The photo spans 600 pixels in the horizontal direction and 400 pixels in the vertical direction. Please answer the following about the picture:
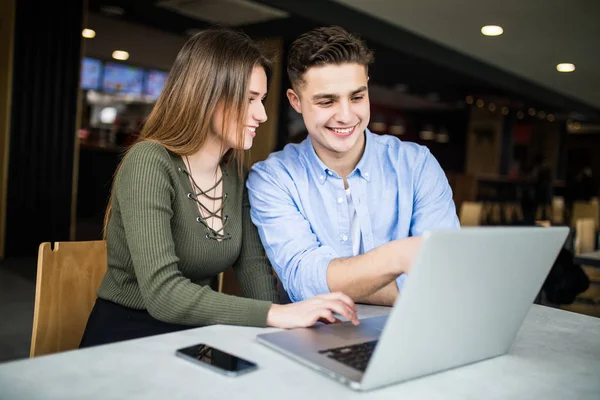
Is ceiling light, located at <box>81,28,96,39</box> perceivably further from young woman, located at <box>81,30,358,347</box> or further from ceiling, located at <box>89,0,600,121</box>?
young woman, located at <box>81,30,358,347</box>

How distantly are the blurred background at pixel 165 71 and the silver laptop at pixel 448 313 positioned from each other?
108cm

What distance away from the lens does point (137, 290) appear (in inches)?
56.9

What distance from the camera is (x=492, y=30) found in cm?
666

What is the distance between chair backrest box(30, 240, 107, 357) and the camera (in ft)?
4.68

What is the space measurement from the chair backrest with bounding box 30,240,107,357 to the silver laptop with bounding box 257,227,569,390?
701 millimetres

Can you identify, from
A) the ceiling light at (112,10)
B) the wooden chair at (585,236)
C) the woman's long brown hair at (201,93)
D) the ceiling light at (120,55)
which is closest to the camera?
the woman's long brown hair at (201,93)

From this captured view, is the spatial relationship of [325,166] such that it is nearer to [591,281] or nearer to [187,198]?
[187,198]

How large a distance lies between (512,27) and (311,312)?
618 centimetres

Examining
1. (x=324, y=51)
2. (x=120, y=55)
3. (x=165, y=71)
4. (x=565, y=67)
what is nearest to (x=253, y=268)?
(x=324, y=51)

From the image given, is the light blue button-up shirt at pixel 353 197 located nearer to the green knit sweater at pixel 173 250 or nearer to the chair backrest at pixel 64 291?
the green knit sweater at pixel 173 250

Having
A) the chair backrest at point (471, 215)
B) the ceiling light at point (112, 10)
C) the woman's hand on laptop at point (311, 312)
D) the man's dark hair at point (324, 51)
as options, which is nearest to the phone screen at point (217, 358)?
the woman's hand on laptop at point (311, 312)

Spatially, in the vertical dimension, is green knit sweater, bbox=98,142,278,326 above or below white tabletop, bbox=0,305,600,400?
above

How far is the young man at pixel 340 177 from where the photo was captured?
5.36ft

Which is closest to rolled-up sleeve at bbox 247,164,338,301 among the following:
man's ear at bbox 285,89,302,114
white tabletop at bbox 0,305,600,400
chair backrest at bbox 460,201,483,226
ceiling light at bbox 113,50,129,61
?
man's ear at bbox 285,89,302,114
